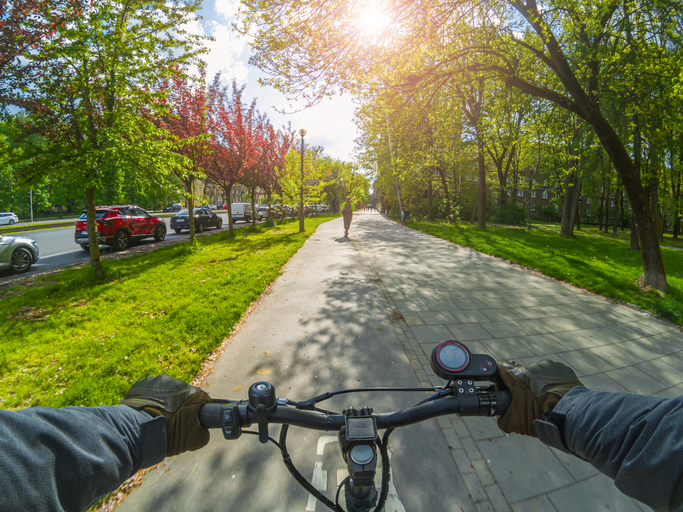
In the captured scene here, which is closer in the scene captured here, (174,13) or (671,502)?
(671,502)

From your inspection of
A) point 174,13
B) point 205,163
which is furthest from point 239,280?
point 205,163

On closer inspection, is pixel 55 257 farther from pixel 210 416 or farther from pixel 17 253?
pixel 210 416

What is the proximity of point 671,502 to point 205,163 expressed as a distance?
17.1 metres

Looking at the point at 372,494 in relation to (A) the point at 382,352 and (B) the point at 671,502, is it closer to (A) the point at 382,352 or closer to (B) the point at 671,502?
(B) the point at 671,502

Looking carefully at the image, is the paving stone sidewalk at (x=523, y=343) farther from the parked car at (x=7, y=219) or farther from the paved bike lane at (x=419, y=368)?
the parked car at (x=7, y=219)

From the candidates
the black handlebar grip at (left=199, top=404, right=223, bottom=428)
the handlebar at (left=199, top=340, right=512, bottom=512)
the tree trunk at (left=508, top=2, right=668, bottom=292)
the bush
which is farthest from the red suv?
the bush

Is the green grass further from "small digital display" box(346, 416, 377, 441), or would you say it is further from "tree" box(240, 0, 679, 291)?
"tree" box(240, 0, 679, 291)

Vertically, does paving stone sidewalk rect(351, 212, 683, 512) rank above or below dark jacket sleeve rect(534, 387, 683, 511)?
below

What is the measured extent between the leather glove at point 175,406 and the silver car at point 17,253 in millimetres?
12073

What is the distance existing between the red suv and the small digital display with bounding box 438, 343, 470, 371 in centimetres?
1472

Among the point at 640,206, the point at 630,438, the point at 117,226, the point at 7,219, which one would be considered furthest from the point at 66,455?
the point at 7,219

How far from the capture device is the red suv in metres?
12.5

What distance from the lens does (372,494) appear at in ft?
3.27

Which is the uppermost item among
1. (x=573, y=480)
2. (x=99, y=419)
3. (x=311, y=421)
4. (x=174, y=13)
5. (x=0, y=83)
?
(x=174, y=13)
